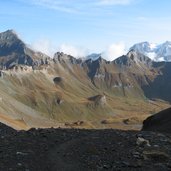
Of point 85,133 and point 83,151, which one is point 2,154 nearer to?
point 83,151

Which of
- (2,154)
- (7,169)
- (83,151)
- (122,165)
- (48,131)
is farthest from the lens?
(48,131)

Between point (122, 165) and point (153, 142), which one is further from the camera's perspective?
point (153, 142)

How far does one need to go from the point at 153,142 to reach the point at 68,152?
6.14 m

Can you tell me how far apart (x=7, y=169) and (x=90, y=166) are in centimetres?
428

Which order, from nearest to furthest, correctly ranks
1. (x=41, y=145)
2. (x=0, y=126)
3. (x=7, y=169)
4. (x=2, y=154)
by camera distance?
(x=7, y=169) < (x=2, y=154) < (x=41, y=145) < (x=0, y=126)

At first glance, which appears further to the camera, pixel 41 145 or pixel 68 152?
pixel 41 145

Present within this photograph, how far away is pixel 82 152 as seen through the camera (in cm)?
2730

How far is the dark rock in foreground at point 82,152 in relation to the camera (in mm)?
Answer: 23906

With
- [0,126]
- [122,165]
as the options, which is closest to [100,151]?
[122,165]

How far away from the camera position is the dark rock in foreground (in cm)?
2391

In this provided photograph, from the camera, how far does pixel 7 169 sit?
22609mm

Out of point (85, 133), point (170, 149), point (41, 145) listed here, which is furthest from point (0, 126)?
point (170, 149)

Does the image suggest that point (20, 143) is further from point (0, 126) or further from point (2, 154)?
point (0, 126)

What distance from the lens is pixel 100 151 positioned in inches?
1075
